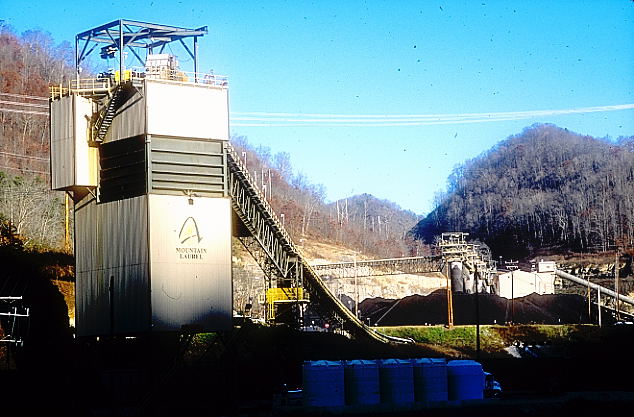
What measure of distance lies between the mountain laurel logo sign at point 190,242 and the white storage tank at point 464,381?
456 inches

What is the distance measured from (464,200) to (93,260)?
11306 centimetres

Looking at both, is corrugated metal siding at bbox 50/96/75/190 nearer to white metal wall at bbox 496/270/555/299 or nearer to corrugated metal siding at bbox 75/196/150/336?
corrugated metal siding at bbox 75/196/150/336

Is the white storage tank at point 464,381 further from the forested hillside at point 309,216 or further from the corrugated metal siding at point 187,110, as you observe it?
the forested hillside at point 309,216

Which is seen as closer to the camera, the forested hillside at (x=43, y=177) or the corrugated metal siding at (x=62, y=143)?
the corrugated metal siding at (x=62, y=143)

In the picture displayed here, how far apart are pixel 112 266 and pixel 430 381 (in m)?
14.4

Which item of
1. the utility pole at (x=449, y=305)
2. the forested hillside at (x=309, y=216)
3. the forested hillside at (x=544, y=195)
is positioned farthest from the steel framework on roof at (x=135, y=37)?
the forested hillside at (x=544, y=195)

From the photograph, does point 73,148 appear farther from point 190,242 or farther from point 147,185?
point 190,242

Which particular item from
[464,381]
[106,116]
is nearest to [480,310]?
[464,381]

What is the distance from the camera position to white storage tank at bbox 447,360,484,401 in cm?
3278

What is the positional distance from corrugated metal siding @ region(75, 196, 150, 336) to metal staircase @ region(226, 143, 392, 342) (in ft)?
17.8

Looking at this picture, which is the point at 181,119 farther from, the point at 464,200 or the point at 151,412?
the point at 464,200

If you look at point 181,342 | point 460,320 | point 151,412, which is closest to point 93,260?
point 181,342

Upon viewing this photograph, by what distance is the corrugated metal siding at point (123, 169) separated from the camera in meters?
37.6

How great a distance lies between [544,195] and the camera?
13675cm
